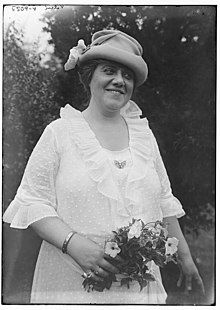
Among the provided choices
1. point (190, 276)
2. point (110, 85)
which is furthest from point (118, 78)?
point (190, 276)

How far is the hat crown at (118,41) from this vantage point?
51.5 inches

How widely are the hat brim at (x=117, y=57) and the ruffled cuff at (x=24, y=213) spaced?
361 mm

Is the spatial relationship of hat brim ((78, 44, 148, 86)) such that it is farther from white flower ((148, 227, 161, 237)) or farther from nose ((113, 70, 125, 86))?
white flower ((148, 227, 161, 237))

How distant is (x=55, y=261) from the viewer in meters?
1.28

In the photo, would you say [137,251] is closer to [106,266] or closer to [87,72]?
[106,266]

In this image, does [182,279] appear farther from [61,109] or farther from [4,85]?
[4,85]

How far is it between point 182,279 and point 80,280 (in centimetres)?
25

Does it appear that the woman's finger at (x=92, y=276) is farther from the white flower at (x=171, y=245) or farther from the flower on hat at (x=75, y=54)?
the flower on hat at (x=75, y=54)

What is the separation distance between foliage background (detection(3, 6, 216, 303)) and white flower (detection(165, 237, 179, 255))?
6 centimetres

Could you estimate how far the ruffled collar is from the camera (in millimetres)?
1271

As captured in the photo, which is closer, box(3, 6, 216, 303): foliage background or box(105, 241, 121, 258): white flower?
box(105, 241, 121, 258): white flower

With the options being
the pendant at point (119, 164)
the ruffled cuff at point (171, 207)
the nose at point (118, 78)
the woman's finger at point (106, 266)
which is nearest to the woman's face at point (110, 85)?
the nose at point (118, 78)

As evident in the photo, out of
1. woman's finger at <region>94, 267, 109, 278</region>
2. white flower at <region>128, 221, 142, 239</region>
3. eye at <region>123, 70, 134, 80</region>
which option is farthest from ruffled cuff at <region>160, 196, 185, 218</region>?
eye at <region>123, 70, 134, 80</region>

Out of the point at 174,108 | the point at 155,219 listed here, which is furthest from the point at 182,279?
the point at 174,108
